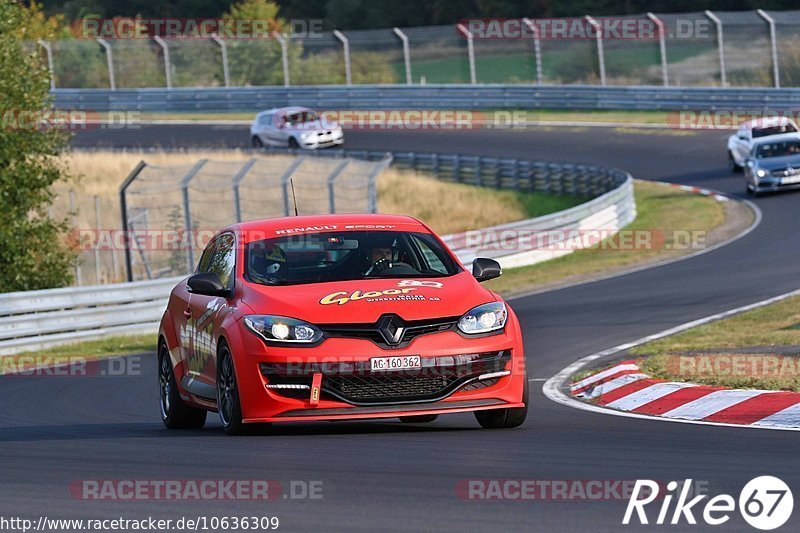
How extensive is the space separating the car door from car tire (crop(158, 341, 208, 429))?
1.22ft

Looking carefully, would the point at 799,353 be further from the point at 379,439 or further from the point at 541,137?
the point at 541,137

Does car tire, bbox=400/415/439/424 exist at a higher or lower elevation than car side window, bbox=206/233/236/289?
lower

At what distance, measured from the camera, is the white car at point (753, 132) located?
33.4 meters

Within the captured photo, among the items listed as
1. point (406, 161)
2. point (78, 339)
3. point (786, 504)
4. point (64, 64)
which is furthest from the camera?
point (64, 64)

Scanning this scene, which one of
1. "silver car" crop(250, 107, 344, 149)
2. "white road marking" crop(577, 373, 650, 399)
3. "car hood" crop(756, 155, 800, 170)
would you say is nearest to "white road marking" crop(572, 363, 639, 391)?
"white road marking" crop(577, 373, 650, 399)

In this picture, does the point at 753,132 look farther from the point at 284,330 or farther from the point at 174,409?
the point at 284,330

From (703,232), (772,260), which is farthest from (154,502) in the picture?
(703,232)

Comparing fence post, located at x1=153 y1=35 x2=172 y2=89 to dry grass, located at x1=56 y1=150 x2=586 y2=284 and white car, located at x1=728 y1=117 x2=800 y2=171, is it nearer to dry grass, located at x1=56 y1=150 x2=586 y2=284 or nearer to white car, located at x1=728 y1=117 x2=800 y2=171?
dry grass, located at x1=56 y1=150 x2=586 y2=284

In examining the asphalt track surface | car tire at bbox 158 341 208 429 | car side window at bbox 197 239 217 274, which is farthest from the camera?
car side window at bbox 197 239 217 274

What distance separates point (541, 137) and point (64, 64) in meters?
21.7

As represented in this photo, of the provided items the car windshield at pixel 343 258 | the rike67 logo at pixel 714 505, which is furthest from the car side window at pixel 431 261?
the rike67 logo at pixel 714 505

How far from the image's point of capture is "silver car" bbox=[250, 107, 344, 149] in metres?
45.6

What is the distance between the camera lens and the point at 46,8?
92250 millimetres

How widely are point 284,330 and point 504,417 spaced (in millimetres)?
1578
